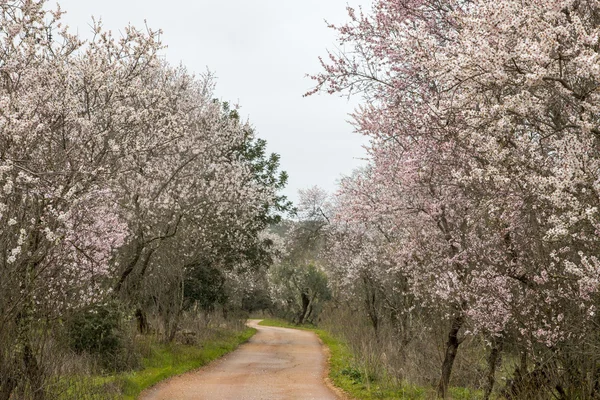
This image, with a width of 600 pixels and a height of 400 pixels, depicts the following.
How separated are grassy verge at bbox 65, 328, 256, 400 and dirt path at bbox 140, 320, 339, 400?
0.26 m

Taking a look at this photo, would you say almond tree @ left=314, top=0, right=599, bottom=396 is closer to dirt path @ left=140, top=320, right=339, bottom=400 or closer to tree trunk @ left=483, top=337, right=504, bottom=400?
tree trunk @ left=483, top=337, right=504, bottom=400

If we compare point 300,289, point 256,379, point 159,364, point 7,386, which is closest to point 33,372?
point 7,386

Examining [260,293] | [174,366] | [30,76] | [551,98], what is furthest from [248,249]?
[260,293]

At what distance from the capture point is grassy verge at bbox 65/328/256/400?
11120mm

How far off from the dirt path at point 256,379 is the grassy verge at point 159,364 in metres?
0.26

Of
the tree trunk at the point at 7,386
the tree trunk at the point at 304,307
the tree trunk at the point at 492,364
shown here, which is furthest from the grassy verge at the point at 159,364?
the tree trunk at the point at 304,307

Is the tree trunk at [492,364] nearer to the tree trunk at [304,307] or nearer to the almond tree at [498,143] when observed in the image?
the almond tree at [498,143]

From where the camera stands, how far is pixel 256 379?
14789 millimetres

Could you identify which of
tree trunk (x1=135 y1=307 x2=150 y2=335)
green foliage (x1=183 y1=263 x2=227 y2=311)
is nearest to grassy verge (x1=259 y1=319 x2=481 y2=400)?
tree trunk (x1=135 y1=307 x2=150 y2=335)

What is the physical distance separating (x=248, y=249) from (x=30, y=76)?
1823 centimetres

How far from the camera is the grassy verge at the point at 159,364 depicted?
1112 cm

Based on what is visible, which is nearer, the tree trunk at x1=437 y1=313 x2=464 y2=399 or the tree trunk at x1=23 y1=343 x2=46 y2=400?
the tree trunk at x1=23 y1=343 x2=46 y2=400

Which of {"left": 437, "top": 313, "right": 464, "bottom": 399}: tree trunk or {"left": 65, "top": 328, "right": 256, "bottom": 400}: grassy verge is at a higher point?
{"left": 437, "top": 313, "right": 464, "bottom": 399}: tree trunk

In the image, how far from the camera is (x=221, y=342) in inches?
894
